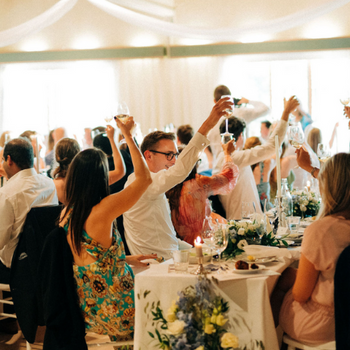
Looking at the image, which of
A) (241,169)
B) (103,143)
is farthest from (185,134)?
(103,143)

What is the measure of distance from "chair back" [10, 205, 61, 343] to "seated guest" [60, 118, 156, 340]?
585 mm

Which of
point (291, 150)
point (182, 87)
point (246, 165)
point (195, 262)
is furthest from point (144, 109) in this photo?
point (195, 262)

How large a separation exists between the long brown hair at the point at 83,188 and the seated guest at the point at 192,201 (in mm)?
904

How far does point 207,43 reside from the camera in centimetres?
929

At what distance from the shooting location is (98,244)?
2.10 meters

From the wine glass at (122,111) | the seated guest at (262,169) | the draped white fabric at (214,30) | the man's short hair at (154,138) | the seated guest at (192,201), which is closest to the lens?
the wine glass at (122,111)

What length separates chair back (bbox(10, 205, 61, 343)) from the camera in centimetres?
266

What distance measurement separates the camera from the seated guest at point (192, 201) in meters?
2.99

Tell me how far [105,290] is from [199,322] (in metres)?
0.51

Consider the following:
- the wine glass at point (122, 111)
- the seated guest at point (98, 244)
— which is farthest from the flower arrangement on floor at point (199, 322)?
the wine glass at point (122, 111)

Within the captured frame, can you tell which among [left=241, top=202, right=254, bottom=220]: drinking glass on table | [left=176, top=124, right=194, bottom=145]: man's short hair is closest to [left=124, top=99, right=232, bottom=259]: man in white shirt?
[left=241, top=202, right=254, bottom=220]: drinking glass on table

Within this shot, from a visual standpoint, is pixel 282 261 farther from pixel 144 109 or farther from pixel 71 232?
pixel 144 109

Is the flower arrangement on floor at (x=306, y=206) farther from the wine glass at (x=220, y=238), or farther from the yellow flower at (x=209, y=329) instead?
the yellow flower at (x=209, y=329)

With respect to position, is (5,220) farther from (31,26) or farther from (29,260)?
(31,26)
